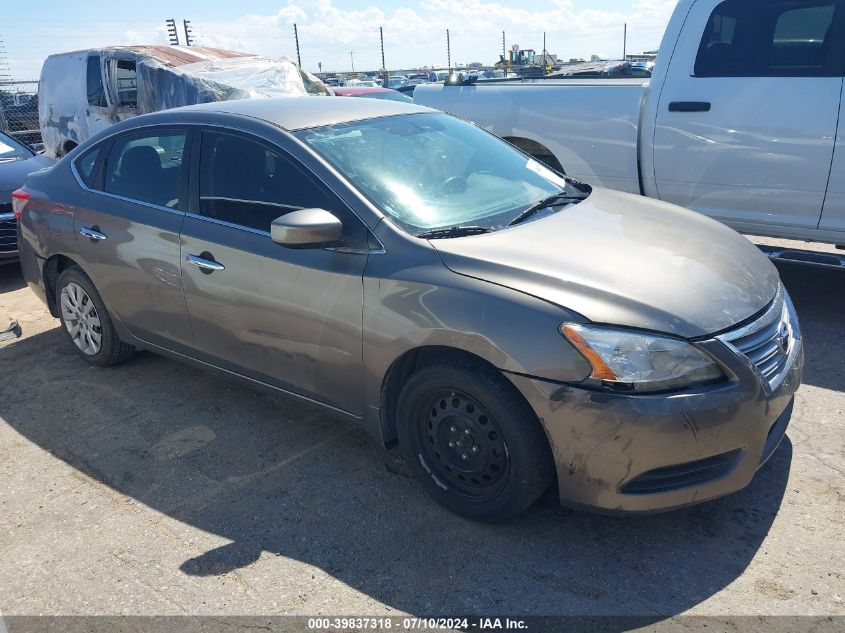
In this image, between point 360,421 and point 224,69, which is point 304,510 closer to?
point 360,421

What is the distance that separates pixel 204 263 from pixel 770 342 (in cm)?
265

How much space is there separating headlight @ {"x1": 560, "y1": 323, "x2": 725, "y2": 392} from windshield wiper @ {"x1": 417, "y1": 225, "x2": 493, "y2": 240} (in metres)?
0.77

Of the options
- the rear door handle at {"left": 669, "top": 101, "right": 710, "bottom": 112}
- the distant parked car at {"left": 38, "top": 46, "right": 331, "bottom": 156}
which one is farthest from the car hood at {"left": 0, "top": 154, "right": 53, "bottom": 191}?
the rear door handle at {"left": 669, "top": 101, "right": 710, "bottom": 112}

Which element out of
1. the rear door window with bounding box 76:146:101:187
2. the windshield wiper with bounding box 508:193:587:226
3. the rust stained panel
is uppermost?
the rust stained panel

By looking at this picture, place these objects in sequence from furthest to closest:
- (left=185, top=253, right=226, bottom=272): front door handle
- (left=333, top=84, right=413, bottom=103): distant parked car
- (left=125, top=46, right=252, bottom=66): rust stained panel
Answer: (left=333, top=84, right=413, bottom=103): distant parked car, (left=125, top=46, right=252, bottom=66): rust stained panel, (left=185, top=253, right=226, bottom=272): front door handle

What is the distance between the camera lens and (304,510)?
3334 mm

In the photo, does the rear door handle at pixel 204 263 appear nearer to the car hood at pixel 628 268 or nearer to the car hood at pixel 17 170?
the car hood at pixel 628 268

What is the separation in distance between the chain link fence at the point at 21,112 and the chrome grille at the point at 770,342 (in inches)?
661

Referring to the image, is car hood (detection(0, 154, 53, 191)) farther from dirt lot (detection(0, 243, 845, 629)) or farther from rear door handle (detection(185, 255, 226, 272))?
rear door handle (detection(185, 255, 226, 272))

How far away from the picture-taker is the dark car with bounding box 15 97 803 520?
2709 mm

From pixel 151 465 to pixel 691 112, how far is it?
438 centimetres

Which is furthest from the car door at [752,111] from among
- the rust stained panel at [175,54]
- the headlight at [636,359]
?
the rust stained panel at [175,54]

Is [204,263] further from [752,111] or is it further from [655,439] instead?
[752,111]

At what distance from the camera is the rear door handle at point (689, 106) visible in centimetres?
543
